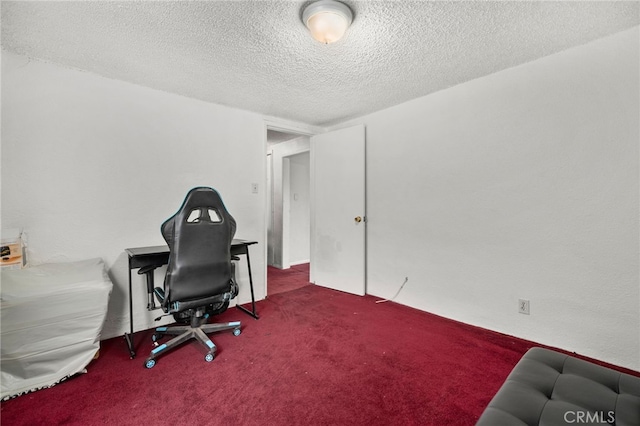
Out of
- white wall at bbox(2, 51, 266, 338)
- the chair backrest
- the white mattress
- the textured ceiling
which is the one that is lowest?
the white mattress

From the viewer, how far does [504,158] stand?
7.76ft

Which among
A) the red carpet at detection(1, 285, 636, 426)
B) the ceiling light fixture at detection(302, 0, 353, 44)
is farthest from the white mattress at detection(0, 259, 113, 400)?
the ceiling light fixture at detection(302, 0, 353, 44)

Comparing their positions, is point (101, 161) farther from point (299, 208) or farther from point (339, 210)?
point (299, 208)

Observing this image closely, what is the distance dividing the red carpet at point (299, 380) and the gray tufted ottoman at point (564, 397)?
1.72ft

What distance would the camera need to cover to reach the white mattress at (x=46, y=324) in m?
1.59

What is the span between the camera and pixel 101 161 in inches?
93.3

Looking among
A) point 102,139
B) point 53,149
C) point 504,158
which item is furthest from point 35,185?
point 504,158

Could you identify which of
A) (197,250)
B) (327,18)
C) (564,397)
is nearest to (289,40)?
(327,18)

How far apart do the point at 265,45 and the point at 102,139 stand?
164 cm

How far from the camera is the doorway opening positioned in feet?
16.3

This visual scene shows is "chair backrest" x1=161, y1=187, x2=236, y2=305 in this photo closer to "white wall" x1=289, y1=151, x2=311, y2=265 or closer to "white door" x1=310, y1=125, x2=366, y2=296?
"white door" x1=310, y1=125, x2=366, y2=296

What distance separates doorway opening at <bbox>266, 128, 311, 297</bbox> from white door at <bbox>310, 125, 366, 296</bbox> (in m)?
0.89

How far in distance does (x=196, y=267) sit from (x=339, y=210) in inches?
82.2

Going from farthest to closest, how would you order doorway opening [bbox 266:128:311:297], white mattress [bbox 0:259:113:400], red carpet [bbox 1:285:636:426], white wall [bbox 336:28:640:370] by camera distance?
doorway opening [bbox 266:128:311:297] → white wall [bbox 336:28:640:370] → white mattress [bbox 0:259:113:400] → red carpet [bbox 1:285:636:426]
